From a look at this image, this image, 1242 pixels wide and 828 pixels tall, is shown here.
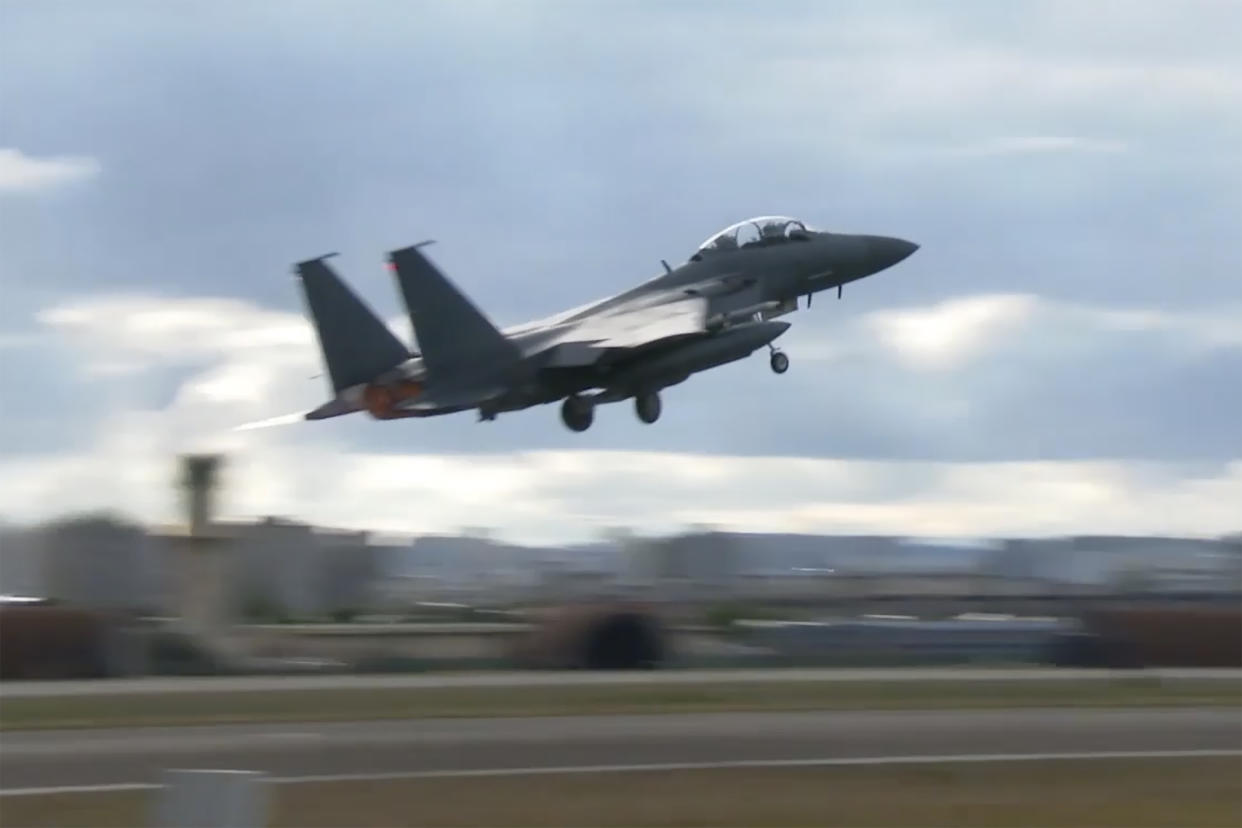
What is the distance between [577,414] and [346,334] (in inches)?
192

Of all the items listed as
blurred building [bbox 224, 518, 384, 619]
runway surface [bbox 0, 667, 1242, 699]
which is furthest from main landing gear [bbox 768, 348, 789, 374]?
blurred building [bbox 224, 518, 384, 619]

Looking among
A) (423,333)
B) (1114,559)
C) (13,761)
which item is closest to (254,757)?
(13,761)

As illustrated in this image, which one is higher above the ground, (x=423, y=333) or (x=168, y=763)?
(x=423, y=333)

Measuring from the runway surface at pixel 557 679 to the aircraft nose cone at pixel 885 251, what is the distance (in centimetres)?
1046

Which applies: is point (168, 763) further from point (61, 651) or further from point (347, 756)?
point (61, 651)

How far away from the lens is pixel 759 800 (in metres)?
21.5

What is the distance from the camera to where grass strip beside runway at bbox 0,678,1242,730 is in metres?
34.1

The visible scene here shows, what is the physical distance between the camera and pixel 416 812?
20.4 m

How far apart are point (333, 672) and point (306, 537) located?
32134 mm

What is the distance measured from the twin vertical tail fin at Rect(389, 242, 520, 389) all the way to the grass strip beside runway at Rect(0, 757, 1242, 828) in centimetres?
1020

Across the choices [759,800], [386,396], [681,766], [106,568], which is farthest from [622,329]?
[106,568]

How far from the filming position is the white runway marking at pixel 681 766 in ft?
75.3

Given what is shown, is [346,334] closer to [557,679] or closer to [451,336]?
[451,336]

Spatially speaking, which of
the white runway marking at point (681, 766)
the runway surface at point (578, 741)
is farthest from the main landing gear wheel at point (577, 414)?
the white runway marking at point (681, 766)
